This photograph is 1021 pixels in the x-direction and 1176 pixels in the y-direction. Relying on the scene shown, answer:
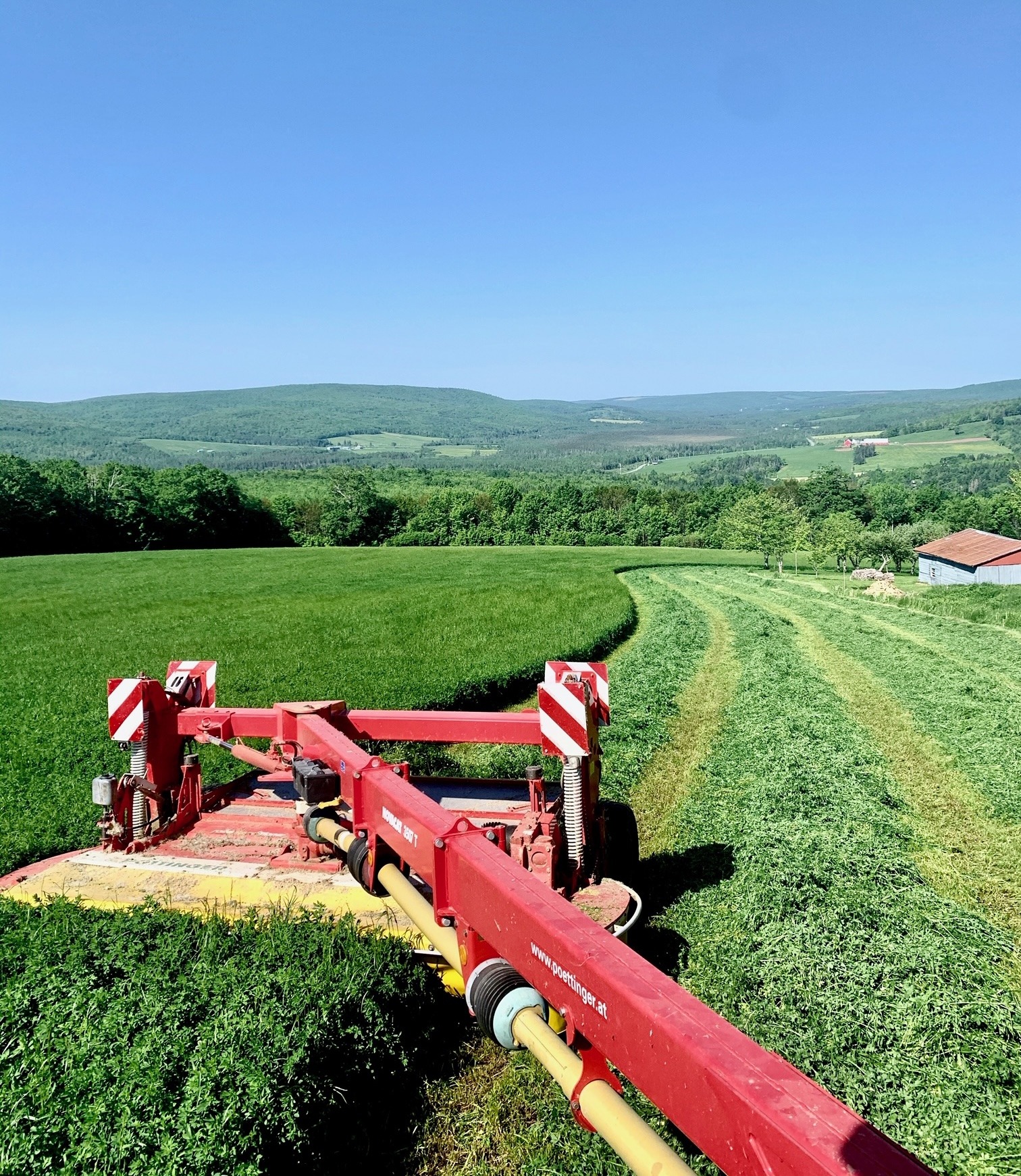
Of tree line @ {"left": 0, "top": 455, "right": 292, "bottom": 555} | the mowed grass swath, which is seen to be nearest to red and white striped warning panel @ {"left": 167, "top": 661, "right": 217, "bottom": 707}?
the mowed grass swath

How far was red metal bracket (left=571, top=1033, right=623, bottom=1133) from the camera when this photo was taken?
2.69 metres

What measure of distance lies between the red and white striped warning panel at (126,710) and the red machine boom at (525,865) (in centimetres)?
1

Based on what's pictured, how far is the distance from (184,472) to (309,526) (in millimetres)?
11554

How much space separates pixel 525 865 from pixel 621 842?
152cm

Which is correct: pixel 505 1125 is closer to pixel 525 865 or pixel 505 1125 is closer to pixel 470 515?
pixel 525 865

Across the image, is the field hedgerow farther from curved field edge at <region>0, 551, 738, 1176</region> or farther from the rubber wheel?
the rubber wheel

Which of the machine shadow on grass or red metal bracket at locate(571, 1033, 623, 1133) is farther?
the machine shadow on grass

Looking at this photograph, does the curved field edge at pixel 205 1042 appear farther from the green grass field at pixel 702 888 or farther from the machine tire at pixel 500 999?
the machine tire at pixel 500 999

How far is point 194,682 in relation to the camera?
7.72 metres

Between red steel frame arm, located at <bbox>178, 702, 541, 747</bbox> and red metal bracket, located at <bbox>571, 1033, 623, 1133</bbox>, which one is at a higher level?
red metal bracket, located at <bbox>571, 1033, 623, 1133</bbox>

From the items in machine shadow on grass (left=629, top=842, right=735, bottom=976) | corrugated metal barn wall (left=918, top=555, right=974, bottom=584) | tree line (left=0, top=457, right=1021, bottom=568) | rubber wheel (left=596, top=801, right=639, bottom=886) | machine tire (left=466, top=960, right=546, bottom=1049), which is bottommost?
corrugated metal barn wall (left=918, top=555, right=974, bottom=584)

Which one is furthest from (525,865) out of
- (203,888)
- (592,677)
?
(203,888)

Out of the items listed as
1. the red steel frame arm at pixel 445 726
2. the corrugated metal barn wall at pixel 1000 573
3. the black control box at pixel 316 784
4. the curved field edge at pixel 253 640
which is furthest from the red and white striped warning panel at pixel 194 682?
the corrugated metal barn wall at pixel 1000 573

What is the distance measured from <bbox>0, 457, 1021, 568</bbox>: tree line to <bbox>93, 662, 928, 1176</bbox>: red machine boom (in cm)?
5550
